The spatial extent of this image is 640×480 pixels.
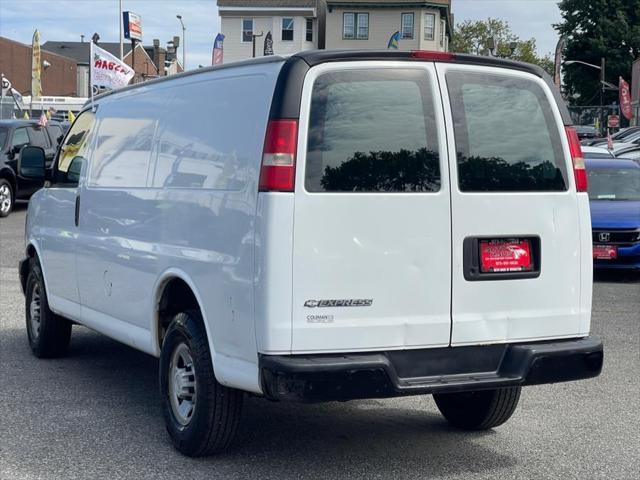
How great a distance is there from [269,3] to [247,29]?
7.44ft

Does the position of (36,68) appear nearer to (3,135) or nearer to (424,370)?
(3,135)

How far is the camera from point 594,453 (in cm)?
598

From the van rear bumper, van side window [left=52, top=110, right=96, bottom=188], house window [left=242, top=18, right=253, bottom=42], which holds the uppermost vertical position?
house window [left=242, top=18, right=253, bottom=42]

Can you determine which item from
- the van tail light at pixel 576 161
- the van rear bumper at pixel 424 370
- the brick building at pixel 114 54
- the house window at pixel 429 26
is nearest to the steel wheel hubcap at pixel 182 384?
the van rear bumper at pixel 424 370

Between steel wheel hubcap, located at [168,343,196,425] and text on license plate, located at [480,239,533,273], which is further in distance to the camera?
steel wheel hubcap, located at [168,343,196,425]

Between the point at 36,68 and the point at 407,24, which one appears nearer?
the point at 36,68

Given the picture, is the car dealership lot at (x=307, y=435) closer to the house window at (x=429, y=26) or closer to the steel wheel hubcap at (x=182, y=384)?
the steel wheel hubcap at (x=182, y=384)

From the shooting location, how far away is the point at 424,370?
512cm

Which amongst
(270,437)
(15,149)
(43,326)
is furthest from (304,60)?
(15,149)

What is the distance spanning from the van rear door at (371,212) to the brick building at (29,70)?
7794cm

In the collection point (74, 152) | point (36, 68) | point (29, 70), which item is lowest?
point (74, 152)

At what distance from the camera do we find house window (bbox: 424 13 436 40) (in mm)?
67688

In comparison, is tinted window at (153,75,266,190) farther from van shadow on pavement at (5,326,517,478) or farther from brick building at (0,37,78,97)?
brick building at (0,37,78,97)

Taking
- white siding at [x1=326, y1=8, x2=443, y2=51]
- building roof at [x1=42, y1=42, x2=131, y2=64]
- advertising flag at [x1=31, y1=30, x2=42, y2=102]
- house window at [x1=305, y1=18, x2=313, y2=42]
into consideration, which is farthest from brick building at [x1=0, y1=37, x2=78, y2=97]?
advertising flag at [x1=31, y1=30, x2=42, y2=102]
